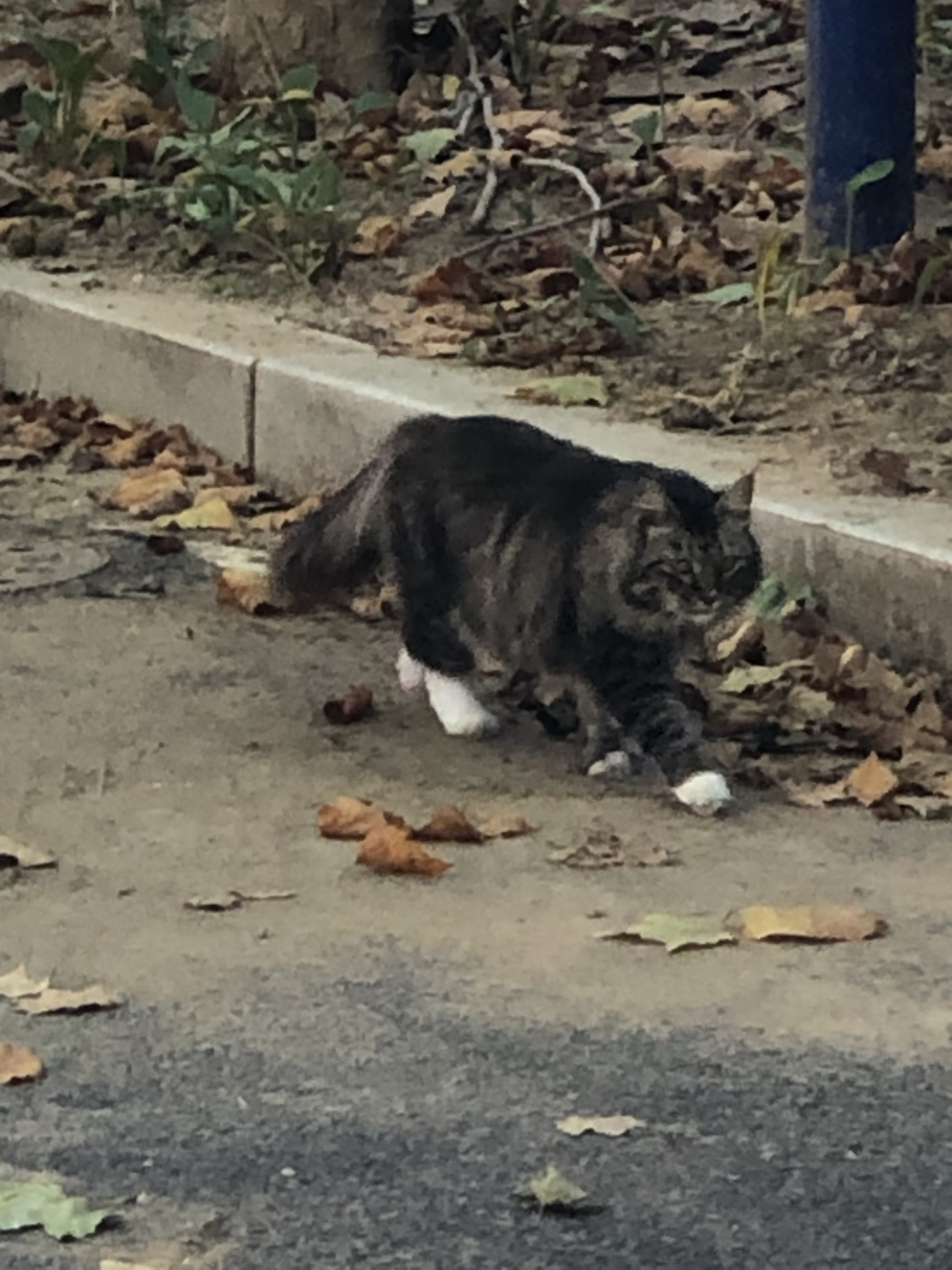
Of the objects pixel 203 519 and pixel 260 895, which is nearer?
pixel 260 895

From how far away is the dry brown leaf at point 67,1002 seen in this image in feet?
10.9

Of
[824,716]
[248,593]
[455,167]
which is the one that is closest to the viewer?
[824,716]

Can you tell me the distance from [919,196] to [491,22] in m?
2.54

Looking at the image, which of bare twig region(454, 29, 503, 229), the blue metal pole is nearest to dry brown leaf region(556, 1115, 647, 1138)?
the blue metal pole

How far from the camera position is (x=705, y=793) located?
13.6 ft

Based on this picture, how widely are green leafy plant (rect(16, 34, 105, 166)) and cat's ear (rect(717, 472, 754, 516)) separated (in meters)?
4.51

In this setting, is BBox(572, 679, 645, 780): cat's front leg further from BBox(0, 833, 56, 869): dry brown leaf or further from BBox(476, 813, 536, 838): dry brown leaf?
BBox(0, 833, 56, 869): dry brown leaf

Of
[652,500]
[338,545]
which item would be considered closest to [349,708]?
[338,545]

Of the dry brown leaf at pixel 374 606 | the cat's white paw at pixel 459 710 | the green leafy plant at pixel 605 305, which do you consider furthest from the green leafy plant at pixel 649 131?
the cat's white paw at pixel 459 710

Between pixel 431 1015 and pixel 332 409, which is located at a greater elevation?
pixel 332 409

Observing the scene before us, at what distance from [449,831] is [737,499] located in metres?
0.80

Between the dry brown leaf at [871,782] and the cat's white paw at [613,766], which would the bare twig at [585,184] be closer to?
the cat's white paw at [613,766]

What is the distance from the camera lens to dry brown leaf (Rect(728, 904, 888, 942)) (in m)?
3.56

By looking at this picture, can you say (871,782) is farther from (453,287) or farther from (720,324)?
(453,287)
